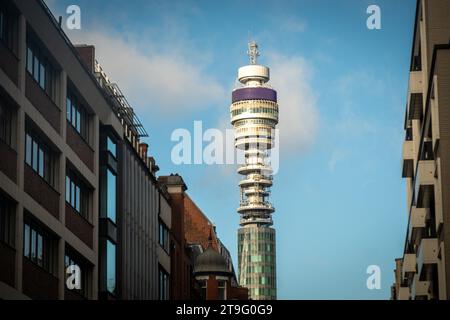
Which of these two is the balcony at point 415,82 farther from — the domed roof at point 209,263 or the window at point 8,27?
the domed roof at point 209,263

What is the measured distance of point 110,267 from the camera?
67312mm

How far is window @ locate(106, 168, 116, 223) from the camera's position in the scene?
66.9m

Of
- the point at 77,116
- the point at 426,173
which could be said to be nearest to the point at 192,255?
the point at 77,116

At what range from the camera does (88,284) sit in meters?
63.0

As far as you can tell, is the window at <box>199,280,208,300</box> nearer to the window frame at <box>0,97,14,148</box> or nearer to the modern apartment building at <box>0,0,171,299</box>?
the modern apartment building at <box>0,0,171,299</box>

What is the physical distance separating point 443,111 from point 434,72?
181 cm

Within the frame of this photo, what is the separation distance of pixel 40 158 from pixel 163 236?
33.6 meters

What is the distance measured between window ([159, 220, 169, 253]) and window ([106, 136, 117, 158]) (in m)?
16.3

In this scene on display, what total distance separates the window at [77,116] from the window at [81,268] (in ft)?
19.1

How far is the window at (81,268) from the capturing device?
191 feet

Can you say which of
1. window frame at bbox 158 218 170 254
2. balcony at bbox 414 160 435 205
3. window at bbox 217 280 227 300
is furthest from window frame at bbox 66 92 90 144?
window at bbox 217 280 227 300

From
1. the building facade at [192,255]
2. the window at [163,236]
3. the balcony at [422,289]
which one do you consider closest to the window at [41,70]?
the balcony at [422,289]

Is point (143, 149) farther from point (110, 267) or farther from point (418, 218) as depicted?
point (418, 218)

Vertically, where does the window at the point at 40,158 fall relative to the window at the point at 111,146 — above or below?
below
